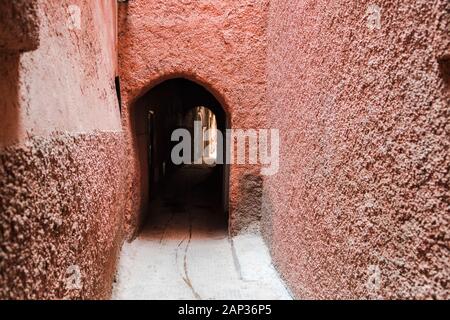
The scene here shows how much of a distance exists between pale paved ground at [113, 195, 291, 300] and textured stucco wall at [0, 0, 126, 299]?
389 mm

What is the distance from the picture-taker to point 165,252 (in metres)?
3.90

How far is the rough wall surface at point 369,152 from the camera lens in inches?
43.4

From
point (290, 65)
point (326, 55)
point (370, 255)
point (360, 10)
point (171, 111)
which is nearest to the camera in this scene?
point (370, 255)

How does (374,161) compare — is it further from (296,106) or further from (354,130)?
Result: (296,106)

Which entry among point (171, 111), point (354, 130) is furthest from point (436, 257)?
point (171, 111)

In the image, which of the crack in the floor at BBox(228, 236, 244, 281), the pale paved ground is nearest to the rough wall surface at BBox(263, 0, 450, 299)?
the pale paved ground

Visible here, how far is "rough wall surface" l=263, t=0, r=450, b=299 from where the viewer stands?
1.10 metres

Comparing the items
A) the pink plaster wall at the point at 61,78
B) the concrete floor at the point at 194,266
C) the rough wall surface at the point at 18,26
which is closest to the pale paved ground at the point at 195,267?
the concrete floor at the point at 194,266

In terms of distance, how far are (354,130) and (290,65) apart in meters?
1.42

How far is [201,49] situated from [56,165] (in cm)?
289

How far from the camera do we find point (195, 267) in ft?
11.4

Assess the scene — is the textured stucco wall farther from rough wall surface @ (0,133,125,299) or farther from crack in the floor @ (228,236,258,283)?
crack in the floor @ (228,236,258,283)

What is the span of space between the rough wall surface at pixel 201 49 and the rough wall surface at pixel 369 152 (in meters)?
1.34

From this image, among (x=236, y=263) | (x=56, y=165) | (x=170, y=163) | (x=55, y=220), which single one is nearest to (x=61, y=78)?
(x=56, y=165)
